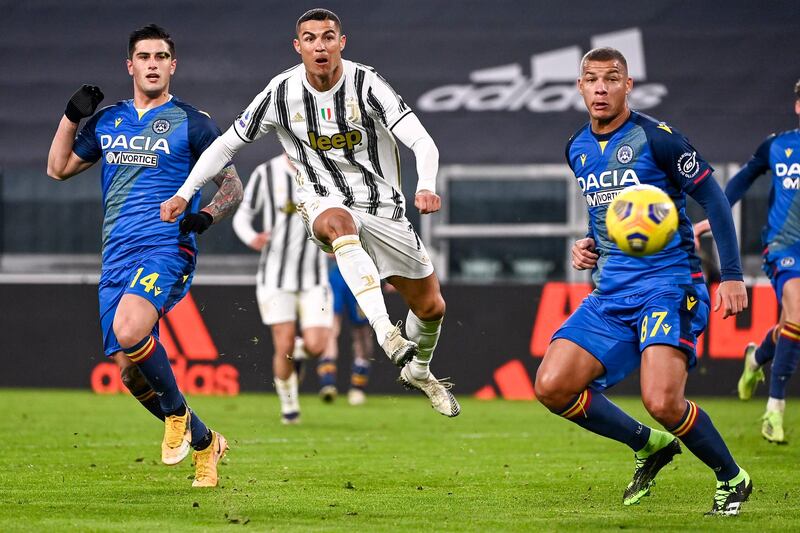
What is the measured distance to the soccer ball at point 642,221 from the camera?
609cm

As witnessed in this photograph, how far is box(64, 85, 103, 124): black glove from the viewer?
7.37 metres

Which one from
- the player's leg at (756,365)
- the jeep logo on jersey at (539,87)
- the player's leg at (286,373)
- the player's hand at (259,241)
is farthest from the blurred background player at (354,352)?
the player's leg at (756,365)

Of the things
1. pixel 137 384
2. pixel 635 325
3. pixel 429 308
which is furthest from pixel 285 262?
pixel 635 325

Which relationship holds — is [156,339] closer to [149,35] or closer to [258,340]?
[149,35]

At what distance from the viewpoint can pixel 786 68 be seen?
15695 millimetres

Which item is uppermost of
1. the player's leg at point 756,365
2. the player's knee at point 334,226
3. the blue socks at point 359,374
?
the player's knee at point 334,226

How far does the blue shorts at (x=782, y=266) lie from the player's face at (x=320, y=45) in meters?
4.16

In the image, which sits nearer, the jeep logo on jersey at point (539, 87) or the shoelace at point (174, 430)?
the shoelace at point (174, 430)

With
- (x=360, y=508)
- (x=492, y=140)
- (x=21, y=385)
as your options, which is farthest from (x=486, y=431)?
(x=21, y=385)

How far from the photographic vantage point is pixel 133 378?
296 inches

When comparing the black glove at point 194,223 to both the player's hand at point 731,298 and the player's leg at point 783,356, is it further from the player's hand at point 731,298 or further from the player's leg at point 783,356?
the player's leg at point 783,356

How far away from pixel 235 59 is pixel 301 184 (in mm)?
8707

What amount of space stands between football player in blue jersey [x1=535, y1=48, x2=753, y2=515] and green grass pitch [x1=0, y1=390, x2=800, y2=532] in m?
0.45

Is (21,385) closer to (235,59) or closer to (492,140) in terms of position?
(235,59)
